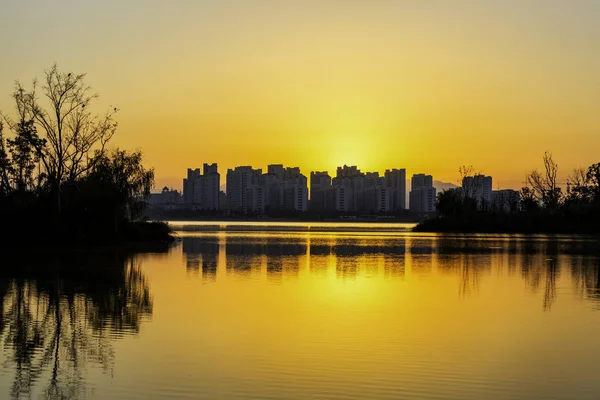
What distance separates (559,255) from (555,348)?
2656 cm

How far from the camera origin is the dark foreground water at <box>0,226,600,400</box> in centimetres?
930

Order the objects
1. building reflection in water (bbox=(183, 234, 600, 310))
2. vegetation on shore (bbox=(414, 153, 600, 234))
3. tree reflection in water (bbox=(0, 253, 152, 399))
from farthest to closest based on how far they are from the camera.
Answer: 1. vegetation on shore (bbox=(414, 153, 600, 234))
2. building reflection in water (bbox=(183, 234, 600, 310))
3. tree reflection in water (bbox=(0, 253, 152, 399))

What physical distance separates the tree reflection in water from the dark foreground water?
→ 4cm

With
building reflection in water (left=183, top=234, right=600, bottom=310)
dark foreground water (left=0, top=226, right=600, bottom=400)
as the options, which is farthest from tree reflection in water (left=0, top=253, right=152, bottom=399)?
building reflection in water (left=183, top=234, right=600, bottom=310)

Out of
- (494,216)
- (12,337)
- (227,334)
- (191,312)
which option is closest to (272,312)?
(191,312)

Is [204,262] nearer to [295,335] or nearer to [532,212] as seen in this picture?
[295,335]

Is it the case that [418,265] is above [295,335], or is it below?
above

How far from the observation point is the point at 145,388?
9.04 m

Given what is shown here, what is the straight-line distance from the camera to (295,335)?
12.9 m

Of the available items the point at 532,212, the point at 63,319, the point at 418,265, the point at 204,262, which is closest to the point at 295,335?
the point at 63,319

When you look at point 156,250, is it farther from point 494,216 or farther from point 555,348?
point 494,216

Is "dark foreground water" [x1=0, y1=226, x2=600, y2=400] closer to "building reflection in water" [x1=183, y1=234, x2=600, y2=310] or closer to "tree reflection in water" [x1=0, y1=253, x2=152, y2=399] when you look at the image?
"tree reflection in water" [x1=0, y1=253, x2=152, y2=399]

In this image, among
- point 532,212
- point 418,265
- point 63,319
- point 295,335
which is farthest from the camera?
point 532,212

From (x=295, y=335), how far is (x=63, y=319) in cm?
454
